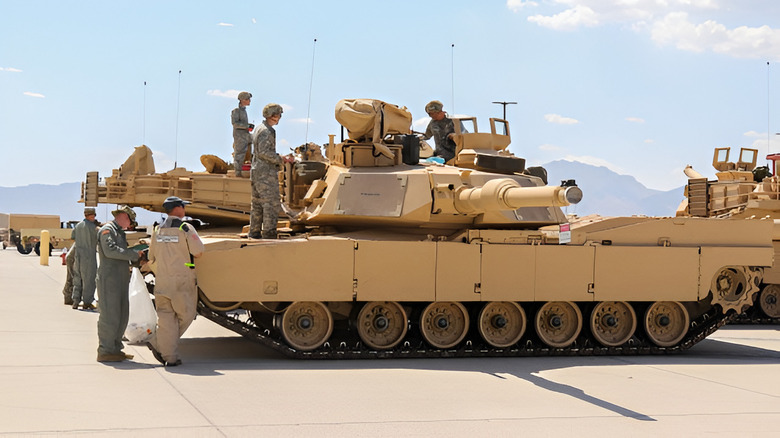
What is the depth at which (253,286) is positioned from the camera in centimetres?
1158

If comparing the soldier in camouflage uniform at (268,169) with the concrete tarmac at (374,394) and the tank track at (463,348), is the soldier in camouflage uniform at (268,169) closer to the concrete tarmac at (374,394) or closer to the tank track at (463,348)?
the tank track at (463,348)

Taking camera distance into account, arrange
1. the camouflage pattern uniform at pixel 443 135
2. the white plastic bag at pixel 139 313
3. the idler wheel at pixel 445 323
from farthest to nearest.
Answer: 1. the camouflage pattern uniform at pixel 443 135
2. the idler wheel at pixel 445 323
3. the white plastic bag at pixel 139 313

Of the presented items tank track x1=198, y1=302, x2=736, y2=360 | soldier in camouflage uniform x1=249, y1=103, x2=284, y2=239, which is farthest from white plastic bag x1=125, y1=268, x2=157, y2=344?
soldier in camouflage uniform x1=249, y1=103, x2=284, y2=239

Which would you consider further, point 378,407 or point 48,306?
point 48,306

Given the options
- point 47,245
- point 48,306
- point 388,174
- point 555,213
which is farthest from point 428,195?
point 47,245

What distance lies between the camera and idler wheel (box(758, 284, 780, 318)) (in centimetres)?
1933

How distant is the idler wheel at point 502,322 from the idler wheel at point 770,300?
29.2 ft

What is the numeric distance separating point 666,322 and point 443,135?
4694 millimetres

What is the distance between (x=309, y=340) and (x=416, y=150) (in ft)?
11.2

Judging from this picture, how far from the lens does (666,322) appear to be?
1327cm

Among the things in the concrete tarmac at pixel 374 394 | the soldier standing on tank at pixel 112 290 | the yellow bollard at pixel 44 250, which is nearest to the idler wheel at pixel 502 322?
the concrete tarmac at pixel 374 394

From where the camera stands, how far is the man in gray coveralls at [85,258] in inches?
692

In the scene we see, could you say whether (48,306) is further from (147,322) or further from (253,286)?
(253,286)

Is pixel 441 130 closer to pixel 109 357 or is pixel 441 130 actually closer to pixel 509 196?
pixel 509 196
